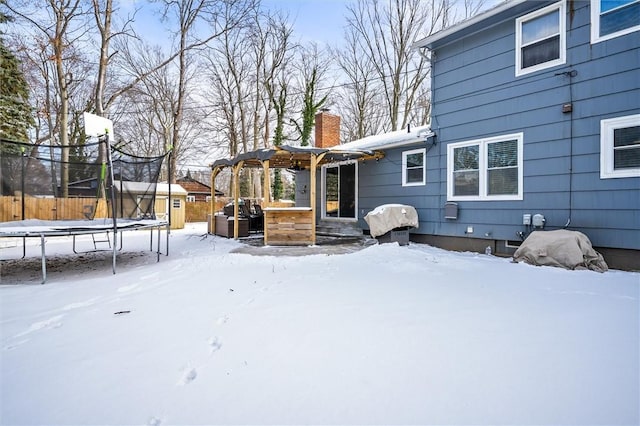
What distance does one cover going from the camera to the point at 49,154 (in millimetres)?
6367

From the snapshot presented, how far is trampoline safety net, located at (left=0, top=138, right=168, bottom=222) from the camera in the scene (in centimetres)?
592

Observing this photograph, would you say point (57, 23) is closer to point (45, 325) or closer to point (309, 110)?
point (309, 110)

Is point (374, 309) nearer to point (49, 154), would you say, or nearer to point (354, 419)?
point (354, 419)

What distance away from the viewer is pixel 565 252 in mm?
4918

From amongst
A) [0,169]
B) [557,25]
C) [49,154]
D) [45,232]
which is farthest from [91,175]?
[557,25]

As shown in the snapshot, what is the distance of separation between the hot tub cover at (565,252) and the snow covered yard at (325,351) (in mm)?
489

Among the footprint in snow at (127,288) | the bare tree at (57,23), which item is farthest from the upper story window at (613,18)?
the bare tree at (57,23)

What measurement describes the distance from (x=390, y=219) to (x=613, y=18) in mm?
4921

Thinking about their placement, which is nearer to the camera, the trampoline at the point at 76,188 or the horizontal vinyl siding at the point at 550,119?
the horizontal vinyl siding at the point at 550,119

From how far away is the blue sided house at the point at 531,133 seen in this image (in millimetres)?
5086

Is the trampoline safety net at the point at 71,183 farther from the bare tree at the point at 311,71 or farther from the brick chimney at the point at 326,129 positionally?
the bare tree at the point at 311,71

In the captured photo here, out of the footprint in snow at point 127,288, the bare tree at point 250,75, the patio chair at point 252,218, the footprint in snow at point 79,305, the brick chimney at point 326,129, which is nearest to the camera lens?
the footprint in snow at point 79,305

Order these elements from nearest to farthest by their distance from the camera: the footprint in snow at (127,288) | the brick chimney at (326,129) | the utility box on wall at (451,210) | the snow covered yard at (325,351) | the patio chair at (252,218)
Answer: the snow covered yard at (325,351) < the footprint in snow at (127,288) < the utility box on wall at (451,210) < the patio chair at (252,218) < the brick chimney at (326,129)

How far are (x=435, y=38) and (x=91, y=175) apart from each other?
26.0 ft
